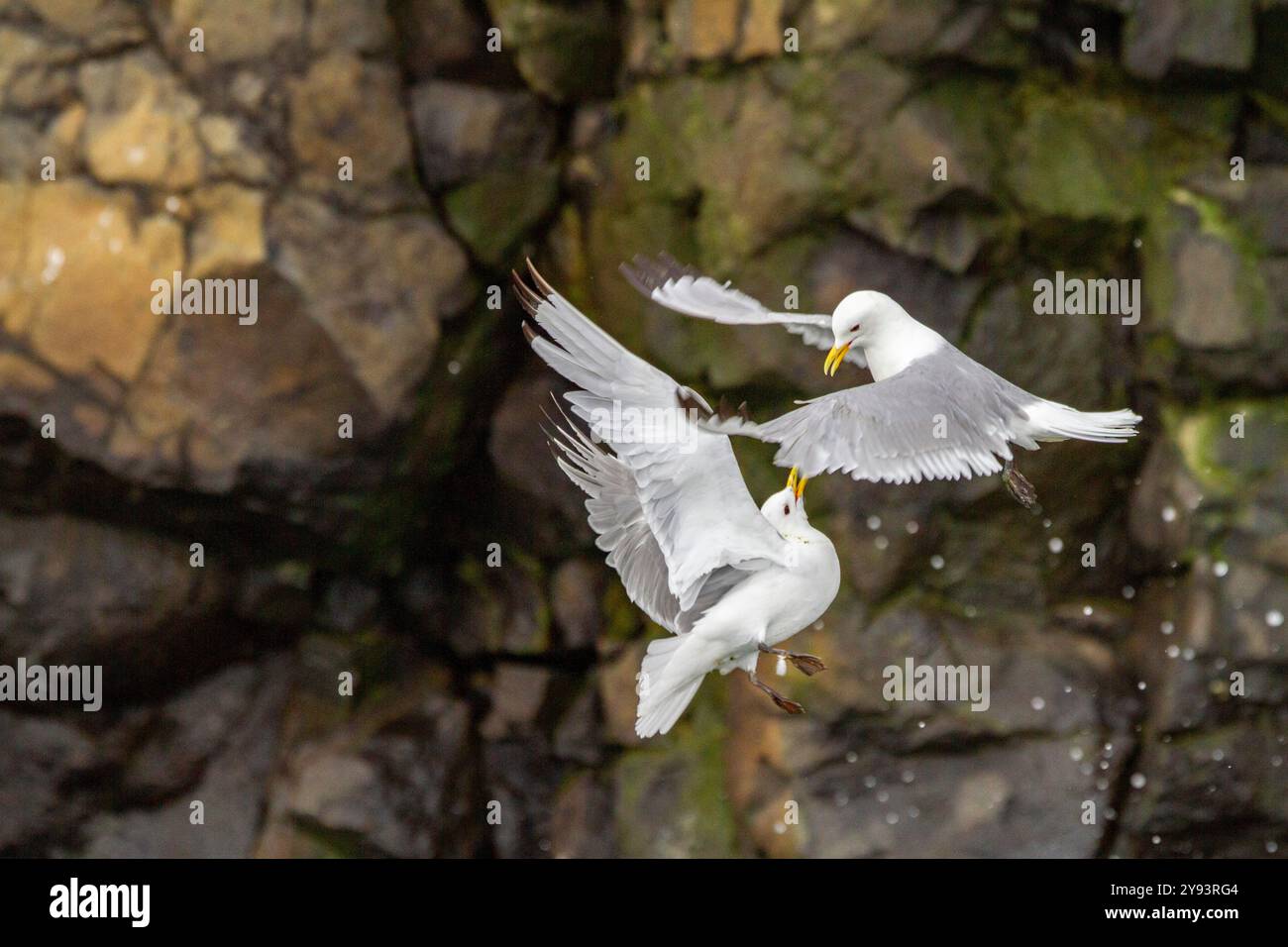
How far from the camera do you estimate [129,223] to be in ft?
15.0

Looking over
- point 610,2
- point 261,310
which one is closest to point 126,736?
point 261,310

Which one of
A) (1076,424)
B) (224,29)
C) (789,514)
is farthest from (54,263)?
(1076,424)

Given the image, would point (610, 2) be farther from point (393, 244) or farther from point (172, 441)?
point (172, 441)

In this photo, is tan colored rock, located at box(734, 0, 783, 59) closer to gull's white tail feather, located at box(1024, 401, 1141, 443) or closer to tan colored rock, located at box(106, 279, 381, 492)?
tan colored rock, located at box(106, 279, 381, 492)

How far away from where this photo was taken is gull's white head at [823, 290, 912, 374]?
9.83 feet

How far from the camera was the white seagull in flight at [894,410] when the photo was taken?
2611 mm

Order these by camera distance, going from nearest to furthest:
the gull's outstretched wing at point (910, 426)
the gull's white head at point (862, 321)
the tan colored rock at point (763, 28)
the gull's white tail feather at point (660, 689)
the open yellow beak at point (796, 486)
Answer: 1. the gull's outstretched wing at point (910, 426)
2. the open yellow beak at point (796, 486)
3. the gull's white tail feather at point (660, 689)
4. the gull's white head at point (862, 321)
5. the tan colored rock at point (763, 28)

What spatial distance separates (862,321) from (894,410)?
33cm

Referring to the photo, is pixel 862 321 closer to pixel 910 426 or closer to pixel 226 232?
pixel 910 426

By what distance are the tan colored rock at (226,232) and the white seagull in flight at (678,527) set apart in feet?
6.09

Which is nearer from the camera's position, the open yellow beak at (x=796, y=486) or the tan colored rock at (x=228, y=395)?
the open yellow beak at (x=796, y=486)

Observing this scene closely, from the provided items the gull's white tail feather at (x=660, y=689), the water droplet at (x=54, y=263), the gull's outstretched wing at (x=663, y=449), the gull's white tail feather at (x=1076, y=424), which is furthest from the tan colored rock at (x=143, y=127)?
the gull's white tail feather at (x=1076, y=424)

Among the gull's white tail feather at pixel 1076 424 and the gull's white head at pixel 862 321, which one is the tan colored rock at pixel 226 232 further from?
the gull's white tail feather at pixel 1076 424

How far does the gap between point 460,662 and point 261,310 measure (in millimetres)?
1374
